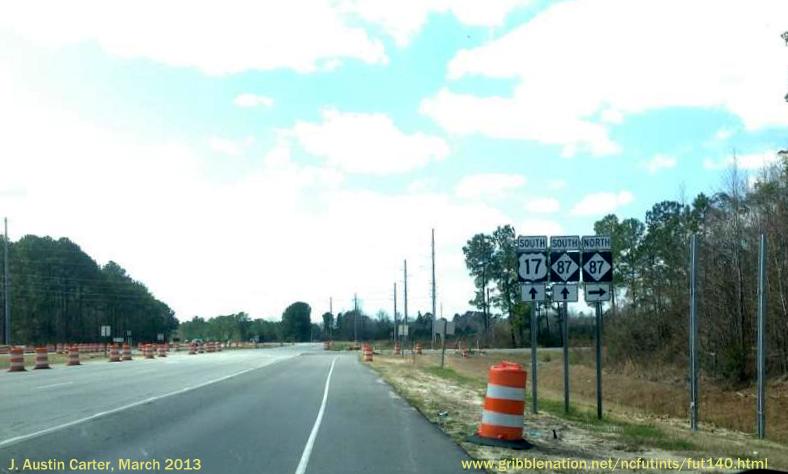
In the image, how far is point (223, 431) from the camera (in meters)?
13.2

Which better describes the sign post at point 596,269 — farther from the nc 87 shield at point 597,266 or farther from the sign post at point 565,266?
the sign post at point 565,266

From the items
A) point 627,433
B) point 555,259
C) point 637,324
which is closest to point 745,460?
point 627,433

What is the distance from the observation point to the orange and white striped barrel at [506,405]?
11.5 m

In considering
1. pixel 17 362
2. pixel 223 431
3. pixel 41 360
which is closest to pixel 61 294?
pixel 41 360

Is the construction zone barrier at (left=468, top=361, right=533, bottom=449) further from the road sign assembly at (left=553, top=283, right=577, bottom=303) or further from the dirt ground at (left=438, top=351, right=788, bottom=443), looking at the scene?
the dirt ground at (left=438, top=351, right=788, bottom=443)

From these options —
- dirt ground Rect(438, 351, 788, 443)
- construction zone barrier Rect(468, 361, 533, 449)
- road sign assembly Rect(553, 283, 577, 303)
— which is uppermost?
road sign assembly Rect(553, 283, 577, 303)

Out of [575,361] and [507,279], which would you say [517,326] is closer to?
[507,279]

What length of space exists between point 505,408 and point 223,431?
16.5 ft

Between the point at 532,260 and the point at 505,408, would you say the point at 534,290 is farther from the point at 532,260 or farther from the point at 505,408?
the point at 505,408

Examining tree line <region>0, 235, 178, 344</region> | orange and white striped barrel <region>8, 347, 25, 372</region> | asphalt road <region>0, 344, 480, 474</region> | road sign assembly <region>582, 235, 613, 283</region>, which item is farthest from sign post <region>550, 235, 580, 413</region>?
tree line <region>0, 235, 178, 344</region>

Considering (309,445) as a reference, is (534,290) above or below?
above

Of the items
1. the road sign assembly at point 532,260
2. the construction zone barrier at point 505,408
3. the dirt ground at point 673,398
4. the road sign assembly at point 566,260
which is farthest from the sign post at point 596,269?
the dirt ground at point 673,398

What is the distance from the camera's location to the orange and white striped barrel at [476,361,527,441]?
37.6 ft

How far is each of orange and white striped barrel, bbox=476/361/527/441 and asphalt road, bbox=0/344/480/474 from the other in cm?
80
